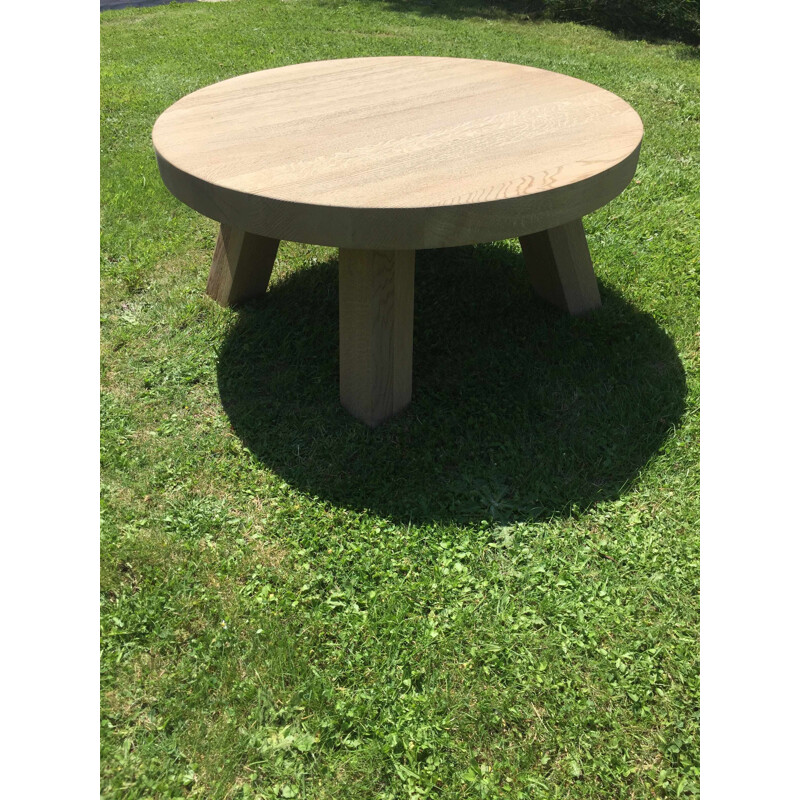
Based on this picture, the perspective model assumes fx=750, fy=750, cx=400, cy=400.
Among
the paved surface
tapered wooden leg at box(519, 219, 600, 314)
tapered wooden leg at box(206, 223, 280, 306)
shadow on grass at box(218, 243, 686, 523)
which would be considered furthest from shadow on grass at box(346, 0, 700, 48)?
tapered wooden leg at box(206, 223, 280, 306)

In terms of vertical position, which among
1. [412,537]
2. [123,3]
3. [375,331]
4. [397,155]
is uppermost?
[397,155]

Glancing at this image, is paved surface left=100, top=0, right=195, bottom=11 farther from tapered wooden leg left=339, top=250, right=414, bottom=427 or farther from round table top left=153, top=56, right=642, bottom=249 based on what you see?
tapered wooden leg left=339, top=250, right=414, bottom=427

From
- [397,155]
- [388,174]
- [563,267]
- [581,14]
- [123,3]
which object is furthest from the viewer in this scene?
[123,3]

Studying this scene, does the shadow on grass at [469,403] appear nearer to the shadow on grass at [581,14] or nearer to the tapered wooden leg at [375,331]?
the tapered wooden leg at [375,331]

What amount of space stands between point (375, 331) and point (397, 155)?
1.84 feet

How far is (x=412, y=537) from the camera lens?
2254mm

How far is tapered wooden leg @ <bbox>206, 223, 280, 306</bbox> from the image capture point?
310cm

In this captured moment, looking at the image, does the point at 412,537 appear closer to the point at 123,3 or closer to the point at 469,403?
the point at 469,403

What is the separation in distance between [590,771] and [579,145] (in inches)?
→ 72.9

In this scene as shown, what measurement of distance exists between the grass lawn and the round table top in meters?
0.77

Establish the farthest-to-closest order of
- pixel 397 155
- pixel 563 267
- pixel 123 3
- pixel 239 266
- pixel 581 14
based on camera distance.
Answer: pixel 123 3 < pixel 581 14 < pixel 239 266 < pixel 563 267 < pixel 397 155

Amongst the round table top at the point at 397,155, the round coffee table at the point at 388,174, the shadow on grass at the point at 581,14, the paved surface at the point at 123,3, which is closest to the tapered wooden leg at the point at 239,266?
the round coffee table at the point at 388,174

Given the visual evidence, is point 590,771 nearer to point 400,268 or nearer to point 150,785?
point 150,785

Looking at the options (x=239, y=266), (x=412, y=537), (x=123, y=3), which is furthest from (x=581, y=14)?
(x=412, y=537)
